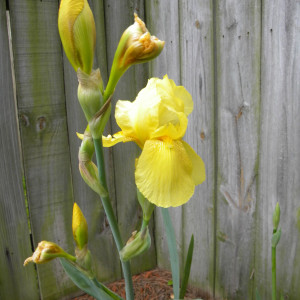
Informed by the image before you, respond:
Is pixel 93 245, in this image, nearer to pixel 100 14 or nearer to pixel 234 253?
pixel 234 253

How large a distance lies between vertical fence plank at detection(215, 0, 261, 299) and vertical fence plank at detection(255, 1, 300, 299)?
0.04 metres

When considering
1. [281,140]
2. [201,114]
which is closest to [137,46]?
[281,140]

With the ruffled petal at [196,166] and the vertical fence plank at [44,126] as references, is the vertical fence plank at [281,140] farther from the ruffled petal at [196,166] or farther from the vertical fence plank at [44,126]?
the vertical fence plank at [44,126]

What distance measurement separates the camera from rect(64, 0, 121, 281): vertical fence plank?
1.48 metres

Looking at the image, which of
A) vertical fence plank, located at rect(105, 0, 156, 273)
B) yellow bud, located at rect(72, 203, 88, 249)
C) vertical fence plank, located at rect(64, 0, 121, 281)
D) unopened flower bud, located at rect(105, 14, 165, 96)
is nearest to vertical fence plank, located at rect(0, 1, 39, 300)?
vertical fence plank, located at rect(64, 0, 121, 281)

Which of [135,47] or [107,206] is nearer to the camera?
[135,47]

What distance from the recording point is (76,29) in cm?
57

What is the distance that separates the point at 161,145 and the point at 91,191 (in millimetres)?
1024

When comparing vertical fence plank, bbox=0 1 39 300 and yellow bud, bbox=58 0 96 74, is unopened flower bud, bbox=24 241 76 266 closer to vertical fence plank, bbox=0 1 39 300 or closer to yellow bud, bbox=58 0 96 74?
yellow bud, bbox=58 0 96 74

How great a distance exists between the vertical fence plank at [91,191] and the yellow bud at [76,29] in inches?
35.1

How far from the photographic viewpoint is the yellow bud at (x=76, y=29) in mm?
566

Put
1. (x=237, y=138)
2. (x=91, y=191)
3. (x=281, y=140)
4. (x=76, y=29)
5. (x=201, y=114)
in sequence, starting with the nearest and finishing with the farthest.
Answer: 1. (x=76, y=29)
2. (x=281, y=140)
3. (x=237, y=138)
4. (x=201, y=114)
5. (x=91, y=191)

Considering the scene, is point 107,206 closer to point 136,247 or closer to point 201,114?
point 136,247

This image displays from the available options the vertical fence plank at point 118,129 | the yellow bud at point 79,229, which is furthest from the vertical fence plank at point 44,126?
the yellow bud at point 79,229
